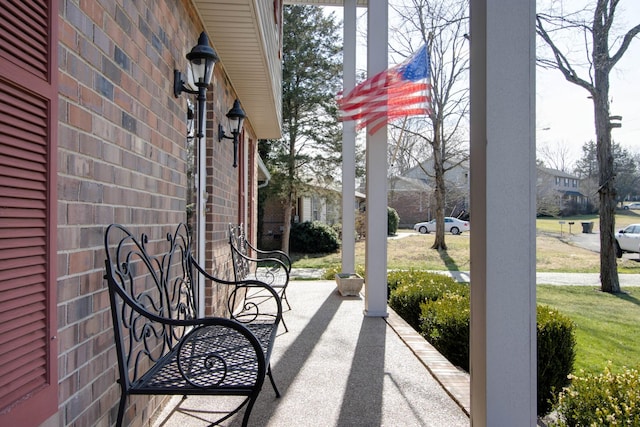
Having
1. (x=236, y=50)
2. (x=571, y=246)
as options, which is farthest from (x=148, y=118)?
(x=571, y=246)

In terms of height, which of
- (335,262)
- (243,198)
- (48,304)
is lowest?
(335,262)

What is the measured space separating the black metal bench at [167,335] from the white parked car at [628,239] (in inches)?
645

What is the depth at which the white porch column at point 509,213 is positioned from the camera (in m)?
1.83

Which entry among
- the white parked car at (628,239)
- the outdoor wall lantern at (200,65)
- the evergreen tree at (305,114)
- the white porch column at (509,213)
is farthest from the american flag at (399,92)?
the white parked car at (628,239)

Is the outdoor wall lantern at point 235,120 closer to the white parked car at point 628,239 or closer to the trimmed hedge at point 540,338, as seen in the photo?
the trimmed hedge at point 540,338

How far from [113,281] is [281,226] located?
17.5 m

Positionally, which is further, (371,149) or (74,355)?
(371,149)

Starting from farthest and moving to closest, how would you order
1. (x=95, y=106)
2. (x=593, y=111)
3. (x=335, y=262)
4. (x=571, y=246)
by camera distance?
(x=571, y=246) < (x=335, y=262) < (x=593, y=111) < (x=95, y=106)

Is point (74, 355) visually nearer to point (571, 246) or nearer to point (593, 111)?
point (593, 111)

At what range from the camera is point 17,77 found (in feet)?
3.37

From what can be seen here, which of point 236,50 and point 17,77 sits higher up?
point 236,50

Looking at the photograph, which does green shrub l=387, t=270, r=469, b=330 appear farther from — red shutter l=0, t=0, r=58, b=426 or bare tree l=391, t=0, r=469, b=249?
bare tree l=391, t=0, r=469, b=249

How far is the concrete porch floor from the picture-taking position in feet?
7.53

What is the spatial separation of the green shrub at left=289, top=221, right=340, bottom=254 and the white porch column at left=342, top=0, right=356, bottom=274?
11650 millimetres
